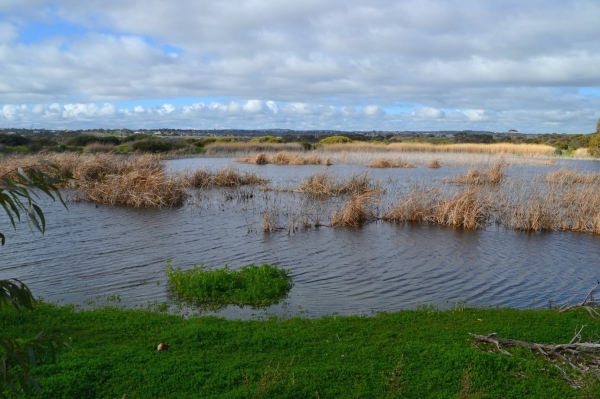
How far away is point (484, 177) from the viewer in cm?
2616

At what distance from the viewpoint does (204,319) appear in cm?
738

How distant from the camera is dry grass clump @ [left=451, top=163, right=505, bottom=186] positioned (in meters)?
25.6

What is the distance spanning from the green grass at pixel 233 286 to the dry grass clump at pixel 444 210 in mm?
8481

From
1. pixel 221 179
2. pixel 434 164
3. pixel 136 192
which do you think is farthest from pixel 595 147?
pixel 136 192

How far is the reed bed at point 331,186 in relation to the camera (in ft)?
74.2

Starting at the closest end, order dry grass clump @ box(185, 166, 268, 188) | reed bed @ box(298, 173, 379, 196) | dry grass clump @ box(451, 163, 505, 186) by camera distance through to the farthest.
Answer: reed bed @ box(298, 173, 379, 196) < dry grass clump @ box(451, 163, 505, 186) < dry grass clump @ box(185, 166, 268, 188)

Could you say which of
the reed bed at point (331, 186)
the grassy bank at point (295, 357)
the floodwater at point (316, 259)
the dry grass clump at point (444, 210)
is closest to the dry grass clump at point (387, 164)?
the reed bed at point (331, 186)

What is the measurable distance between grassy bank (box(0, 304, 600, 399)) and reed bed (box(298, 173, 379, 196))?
15.0 metres

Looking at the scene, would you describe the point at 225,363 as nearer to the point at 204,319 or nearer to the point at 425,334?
the point at 204,319

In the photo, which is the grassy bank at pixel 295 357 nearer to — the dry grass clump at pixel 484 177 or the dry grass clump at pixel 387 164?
the dry grass clump at pixel 484 177

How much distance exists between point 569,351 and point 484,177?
2101 centimetres

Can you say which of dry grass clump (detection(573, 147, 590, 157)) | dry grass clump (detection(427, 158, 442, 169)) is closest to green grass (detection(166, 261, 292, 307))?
dry grass clump (detection(427, 158, 442, 169))

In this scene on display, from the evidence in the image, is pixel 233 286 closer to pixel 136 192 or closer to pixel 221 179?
pixel 136 192

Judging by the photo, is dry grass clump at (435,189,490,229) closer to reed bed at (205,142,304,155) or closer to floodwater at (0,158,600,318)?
floodwater at (0,158,600,318)
